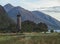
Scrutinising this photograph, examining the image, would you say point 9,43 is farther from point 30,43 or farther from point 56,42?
point 56,42

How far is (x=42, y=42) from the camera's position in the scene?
39.8 feet

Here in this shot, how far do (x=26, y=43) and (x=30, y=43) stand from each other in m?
0.22

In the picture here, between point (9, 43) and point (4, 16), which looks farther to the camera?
point (4, 16)

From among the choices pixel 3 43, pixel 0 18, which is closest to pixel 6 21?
pixel 0 18

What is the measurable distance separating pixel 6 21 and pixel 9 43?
468 ft

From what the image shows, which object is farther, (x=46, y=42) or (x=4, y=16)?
(x=4, y=16)

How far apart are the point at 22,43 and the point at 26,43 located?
Answer: 357 millimetres

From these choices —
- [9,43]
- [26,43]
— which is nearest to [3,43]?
[9,43]

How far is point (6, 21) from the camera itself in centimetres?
15400

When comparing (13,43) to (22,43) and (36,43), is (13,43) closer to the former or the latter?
(22,43)

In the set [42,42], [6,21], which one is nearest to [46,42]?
[42,42]

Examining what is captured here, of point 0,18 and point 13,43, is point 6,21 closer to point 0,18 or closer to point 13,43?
point 0,18

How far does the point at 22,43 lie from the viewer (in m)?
12.1

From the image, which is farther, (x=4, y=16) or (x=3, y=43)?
(x=4, y=16)
